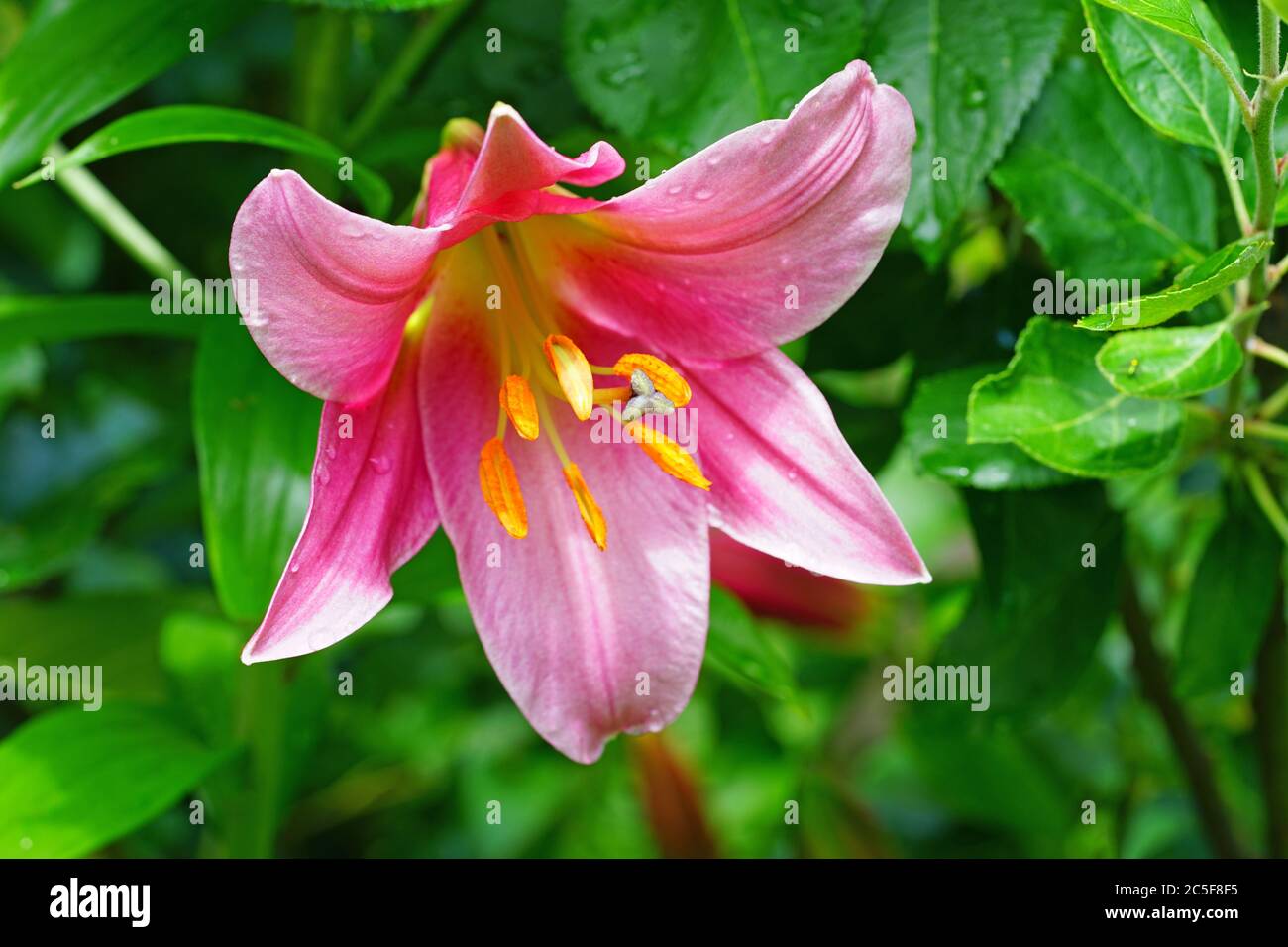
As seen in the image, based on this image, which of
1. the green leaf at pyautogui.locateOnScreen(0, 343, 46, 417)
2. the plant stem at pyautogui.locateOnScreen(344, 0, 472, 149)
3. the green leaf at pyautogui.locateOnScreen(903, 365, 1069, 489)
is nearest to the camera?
the green leaf at pyautogui.locateOnScreen(903, 365, 1069, 489)

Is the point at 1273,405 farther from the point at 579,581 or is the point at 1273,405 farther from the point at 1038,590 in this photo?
the point at 579,581

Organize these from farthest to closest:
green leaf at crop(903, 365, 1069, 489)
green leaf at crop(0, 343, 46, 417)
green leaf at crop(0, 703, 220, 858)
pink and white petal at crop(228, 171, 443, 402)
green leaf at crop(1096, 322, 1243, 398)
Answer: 1. green leaf at crop(0, 343, 46, 417)
2. green leaf at crop(0, 703, 220, 858)
3. green leaf at crop(903, 365, 1069, 489)
4. green leaf at crop(1096, 322, 1243, 398)
5. pink and white petal at crop(228, 171, 443, 402)

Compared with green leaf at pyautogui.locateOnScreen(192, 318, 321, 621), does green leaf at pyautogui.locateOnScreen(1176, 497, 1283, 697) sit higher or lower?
lower

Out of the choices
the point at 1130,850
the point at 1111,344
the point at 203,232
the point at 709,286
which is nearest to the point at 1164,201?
the point at 1111,344

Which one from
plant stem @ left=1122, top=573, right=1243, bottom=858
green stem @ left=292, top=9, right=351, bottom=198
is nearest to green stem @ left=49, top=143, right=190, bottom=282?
green stem @ left=292, top=9, right=351, bottom=198

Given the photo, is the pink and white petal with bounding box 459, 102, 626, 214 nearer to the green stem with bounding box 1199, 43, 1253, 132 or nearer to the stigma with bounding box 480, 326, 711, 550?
the stigma with bounding box 480, 326, 711, 550
